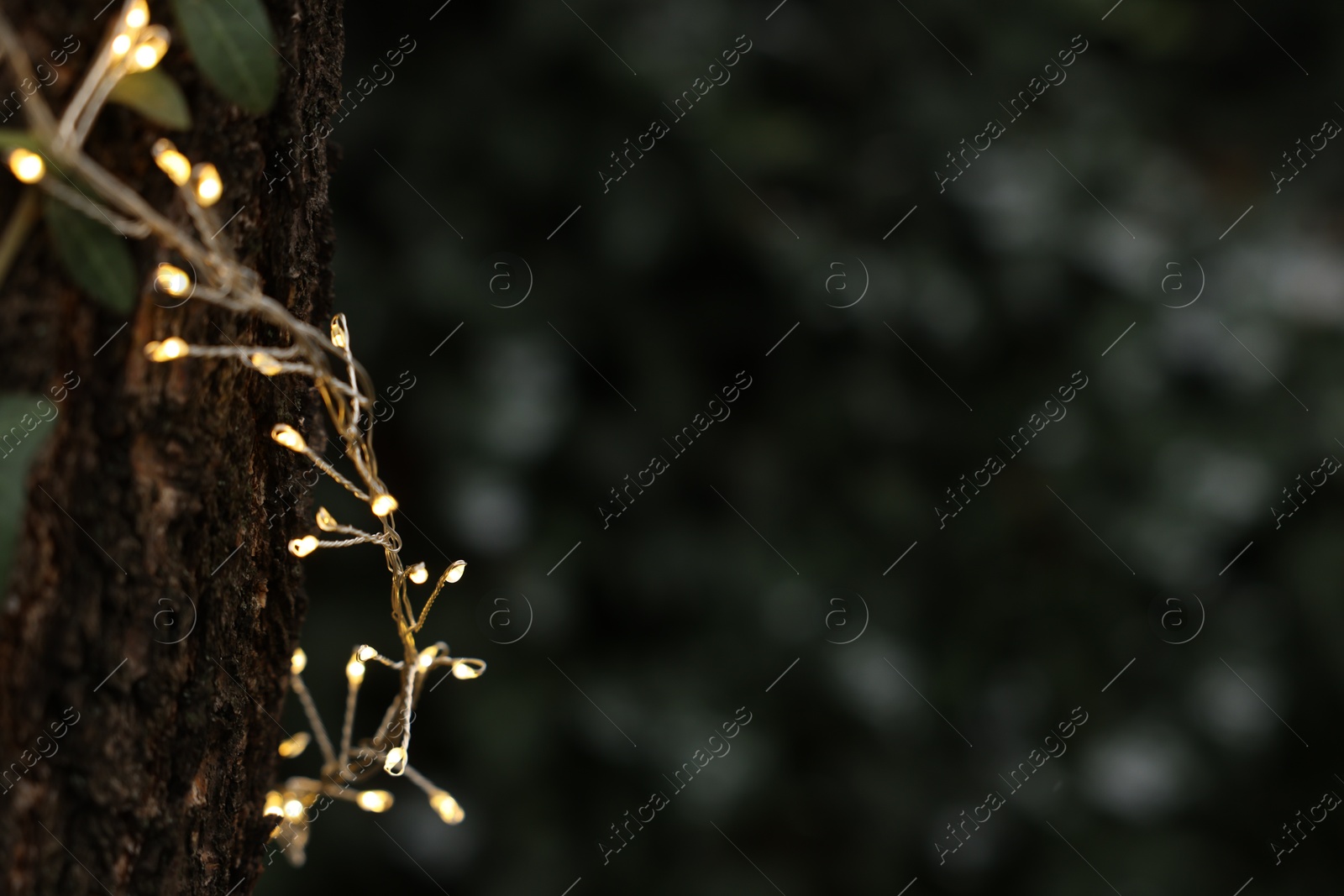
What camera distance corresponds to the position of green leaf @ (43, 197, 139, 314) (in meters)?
0.22

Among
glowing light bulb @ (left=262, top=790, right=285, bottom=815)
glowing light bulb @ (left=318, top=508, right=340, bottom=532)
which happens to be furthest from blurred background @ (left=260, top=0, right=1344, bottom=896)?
glowing light bulb @ (left=318, top=508, right=340, bottom=532)

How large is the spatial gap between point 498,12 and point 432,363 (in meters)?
0.29

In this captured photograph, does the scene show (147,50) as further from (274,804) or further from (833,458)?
(833,458)

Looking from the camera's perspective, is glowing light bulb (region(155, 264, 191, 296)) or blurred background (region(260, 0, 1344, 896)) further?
blurred background (region(260, 0, 1344, 896))

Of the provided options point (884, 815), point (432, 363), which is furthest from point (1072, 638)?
point (432, 363)

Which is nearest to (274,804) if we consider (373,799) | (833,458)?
(373,799)

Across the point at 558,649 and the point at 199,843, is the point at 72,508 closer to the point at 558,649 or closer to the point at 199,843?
the point at 199,843

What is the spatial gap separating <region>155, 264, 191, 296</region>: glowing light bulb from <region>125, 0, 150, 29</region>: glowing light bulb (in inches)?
2.1

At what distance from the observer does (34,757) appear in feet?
0.80

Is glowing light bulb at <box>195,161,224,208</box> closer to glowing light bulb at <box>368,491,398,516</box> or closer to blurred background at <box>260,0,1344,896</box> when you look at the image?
glowing light bulb at <box>368,491,398,516</box>

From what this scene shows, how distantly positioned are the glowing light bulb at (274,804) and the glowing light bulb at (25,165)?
22 centimetres

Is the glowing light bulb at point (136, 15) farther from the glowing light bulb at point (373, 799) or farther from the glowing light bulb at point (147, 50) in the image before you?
the glowing light bulb at point (373, 799)

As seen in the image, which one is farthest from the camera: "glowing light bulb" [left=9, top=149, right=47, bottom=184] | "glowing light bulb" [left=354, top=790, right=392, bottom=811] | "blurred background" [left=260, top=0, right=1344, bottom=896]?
"blurred background" [left=260, top=0, right=1344, bottom=896]

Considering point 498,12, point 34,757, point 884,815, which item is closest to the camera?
point 34,757
